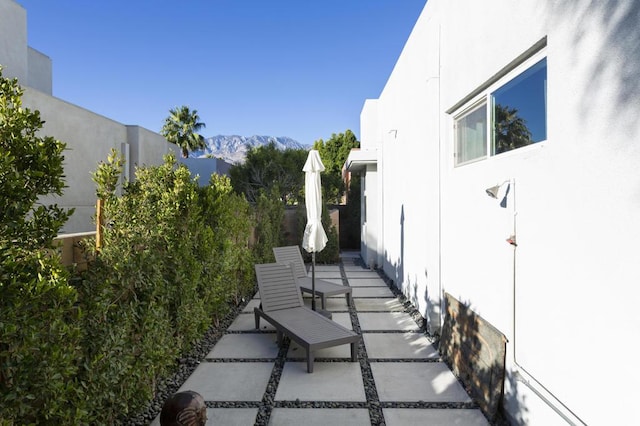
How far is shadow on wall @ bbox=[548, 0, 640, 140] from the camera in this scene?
236 cm

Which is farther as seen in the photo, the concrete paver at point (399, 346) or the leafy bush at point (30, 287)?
the concrete paver at point (399, 346)

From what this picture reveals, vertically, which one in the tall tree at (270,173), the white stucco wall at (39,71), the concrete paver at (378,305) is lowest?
the concrete paver at (378,305)

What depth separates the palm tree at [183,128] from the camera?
43.8 meters

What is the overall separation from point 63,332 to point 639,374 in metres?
3.62

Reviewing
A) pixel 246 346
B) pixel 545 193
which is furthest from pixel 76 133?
pixel 545 193

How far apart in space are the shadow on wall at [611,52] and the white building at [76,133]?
1021cm

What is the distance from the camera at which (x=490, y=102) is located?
186 inches

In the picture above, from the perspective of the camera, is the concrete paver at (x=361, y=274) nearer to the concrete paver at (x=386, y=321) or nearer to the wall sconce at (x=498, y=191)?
the concrete paver at (x=386, y=321)

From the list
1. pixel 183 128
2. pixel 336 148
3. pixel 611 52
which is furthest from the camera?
pixel 183 128

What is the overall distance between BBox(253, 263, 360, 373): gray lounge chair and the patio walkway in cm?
33

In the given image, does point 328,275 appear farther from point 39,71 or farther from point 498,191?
point 39,71

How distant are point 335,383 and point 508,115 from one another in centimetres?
377

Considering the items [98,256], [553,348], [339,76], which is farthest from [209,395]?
[339,76]

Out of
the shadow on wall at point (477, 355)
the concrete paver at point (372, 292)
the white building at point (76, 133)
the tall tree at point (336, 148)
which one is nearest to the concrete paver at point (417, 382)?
the shadow on wall at point (477, 355)
